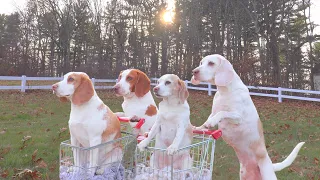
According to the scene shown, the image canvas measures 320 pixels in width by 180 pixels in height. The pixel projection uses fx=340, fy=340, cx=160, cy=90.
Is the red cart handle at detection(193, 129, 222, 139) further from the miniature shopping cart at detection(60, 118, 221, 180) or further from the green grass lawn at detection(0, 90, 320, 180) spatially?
the green grass lawn at detection(0, 90, 320, 180)

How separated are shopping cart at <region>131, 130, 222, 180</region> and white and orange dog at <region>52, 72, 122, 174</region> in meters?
0.27

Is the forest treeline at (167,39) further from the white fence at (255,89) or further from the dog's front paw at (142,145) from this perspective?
the dog's front paw at (142,145)

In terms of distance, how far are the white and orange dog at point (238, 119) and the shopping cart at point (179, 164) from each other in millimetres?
308

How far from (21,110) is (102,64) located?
18.6 m

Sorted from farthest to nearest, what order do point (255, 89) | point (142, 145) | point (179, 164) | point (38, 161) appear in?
point (255, 89) < point (38, 161) < point (179, 164) < point (142, 145)

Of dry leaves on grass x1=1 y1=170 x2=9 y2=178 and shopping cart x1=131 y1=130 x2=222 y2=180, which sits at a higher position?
shopping cart x1=131 y1=130 x2=222 y2=180

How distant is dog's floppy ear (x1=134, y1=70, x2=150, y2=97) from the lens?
4062 mm

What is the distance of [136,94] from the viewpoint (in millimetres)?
4148

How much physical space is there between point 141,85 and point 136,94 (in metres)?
0.14

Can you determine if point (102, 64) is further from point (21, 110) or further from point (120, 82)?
point (120, 82)

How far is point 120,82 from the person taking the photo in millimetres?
3947

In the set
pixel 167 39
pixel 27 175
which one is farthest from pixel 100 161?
pixel 167 39

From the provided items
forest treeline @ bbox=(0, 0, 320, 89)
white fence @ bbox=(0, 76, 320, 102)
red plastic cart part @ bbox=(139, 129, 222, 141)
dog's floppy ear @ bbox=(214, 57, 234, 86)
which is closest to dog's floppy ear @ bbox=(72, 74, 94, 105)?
red plastic cart part @ bbox=(139, 129, 222, 141)

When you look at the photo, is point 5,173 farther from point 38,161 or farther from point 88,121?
point 88,121
